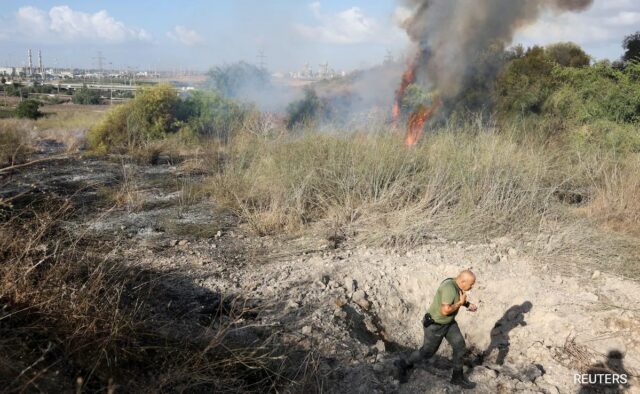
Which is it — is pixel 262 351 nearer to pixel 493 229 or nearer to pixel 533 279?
pixel 533 279

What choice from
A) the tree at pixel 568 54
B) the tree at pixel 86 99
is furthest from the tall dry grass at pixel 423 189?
the tree at pixel 86 99

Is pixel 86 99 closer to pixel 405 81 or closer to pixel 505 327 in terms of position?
pixel 405 81

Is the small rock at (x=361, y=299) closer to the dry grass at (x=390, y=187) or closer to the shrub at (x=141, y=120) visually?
the dry grass at (x=390, y=187)

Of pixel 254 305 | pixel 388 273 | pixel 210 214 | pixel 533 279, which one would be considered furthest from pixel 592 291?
pixel 210 214

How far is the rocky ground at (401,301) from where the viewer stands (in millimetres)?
3668

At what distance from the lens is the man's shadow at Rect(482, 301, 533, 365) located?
170 inches

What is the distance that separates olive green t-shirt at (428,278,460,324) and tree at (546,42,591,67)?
1321cm

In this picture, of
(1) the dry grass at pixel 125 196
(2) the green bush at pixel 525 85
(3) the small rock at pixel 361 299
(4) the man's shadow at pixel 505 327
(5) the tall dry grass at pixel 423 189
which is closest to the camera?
(4) the man's shadow at pixel 505 327

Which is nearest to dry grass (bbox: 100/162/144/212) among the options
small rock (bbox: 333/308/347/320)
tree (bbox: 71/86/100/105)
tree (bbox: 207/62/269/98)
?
small rock (bbox: 333/308/347/320)

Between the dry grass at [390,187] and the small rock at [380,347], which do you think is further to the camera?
the dry grass at [390,187]

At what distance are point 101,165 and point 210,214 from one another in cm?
576

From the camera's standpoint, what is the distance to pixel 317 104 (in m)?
14.6

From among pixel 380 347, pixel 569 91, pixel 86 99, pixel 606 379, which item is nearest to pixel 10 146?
pixel 380 347

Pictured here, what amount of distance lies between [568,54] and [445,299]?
1488 centimetres
